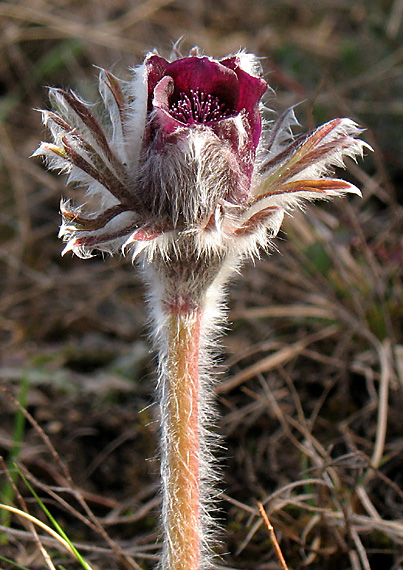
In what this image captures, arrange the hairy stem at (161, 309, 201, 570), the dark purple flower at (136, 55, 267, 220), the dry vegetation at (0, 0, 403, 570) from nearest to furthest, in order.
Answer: the dark purple flower at (136, 55, 267, 220) < the hairy stem at (161, 309, 201, 570) < the dry vegetation at (0, 0, 403, 570)

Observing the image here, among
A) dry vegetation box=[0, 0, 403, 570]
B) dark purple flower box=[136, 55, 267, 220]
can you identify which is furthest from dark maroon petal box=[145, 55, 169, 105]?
dry vegetation box=[0, 0, 403, 570]

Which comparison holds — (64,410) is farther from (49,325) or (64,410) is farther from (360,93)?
(360,93)

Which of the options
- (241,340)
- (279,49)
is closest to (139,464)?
(241,340)

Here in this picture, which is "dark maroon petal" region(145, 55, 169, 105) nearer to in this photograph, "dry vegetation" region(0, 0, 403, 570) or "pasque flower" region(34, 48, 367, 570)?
"pasque flower" region(34, 48, 367, 570)

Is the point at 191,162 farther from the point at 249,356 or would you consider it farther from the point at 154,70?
the point at 249,356

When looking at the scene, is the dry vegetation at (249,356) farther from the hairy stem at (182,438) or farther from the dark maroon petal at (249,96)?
the dark maroon petal at (249,96)

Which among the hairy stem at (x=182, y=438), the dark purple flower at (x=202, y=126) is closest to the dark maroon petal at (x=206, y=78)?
the dark purple flower at (x=202, y=126)
